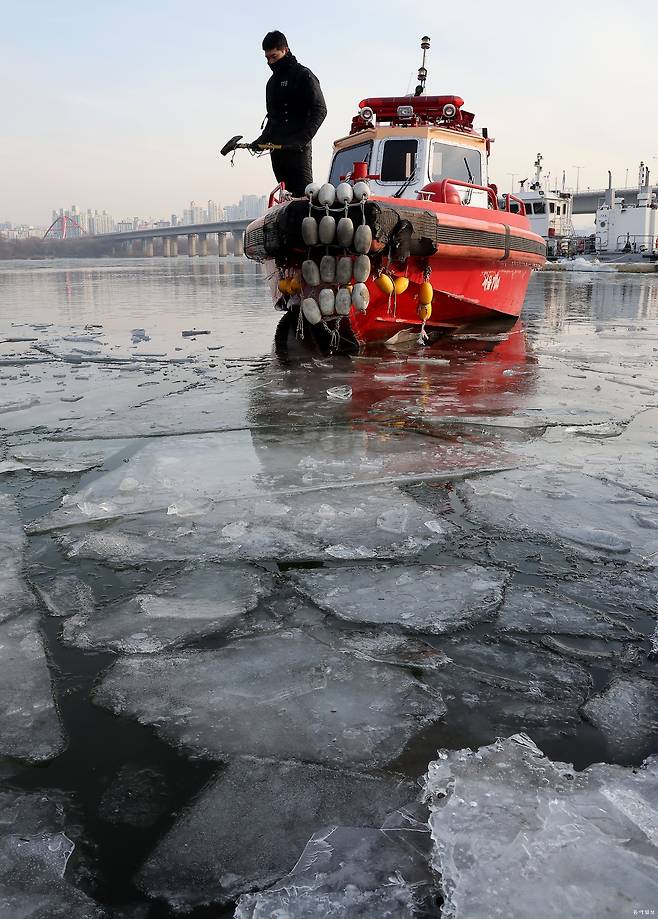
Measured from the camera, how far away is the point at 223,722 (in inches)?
55.1

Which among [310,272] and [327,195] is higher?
[327,195]

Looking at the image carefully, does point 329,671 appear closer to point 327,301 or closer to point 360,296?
point 360,296

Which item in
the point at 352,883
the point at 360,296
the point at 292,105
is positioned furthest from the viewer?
the point at 292,105

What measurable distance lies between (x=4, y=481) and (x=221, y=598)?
4.53 feet

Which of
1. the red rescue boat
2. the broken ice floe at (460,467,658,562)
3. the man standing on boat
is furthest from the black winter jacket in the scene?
the broken ice floe at (460,467,658,562)

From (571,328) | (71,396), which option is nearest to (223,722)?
(71,396)

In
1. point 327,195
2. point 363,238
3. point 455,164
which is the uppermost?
point 455,164

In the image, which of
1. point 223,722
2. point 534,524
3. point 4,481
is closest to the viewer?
point 223,722

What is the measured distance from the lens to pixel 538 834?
1088 mm

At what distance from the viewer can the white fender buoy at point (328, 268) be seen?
516cm

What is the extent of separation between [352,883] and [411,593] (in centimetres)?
92

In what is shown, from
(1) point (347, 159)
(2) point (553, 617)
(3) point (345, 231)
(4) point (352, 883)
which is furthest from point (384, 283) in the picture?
(4) point (352, 883)

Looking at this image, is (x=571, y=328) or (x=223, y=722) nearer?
(x=223, y=722)

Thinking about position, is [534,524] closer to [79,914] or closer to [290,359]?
[79,914]
